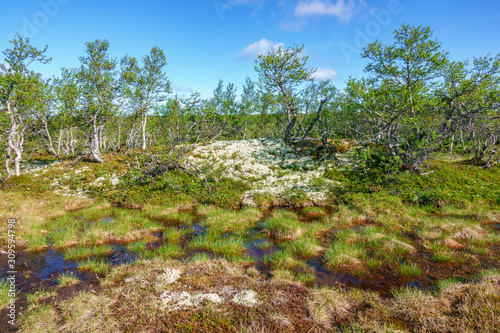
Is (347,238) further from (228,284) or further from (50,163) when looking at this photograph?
(50,163)

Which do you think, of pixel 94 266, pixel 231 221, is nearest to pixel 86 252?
pixel 94 266

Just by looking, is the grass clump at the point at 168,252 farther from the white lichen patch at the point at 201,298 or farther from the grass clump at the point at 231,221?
the white lichen patch at the point at 201,298

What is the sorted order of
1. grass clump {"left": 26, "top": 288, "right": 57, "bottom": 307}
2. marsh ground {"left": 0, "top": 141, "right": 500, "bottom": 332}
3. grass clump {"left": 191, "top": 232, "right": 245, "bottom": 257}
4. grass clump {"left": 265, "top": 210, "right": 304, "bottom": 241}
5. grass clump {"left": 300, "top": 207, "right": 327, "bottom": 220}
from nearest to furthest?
1. marsh ground {"left": 0, "top": 141, "right": 500, "bottom": 332}
2. grass clump {"left": 26, "top": 288, "right": 57, "bottom": 307}
3. grass clump {"left": 191, "top": 232, "right": 245, "bottom": 257}
4. grass clump {"left": 265, "top": 210, "right": 304, "bottom": 241}
5. grass clump {"left": 300, "top": 207, "right": 327, "bottom": 220}

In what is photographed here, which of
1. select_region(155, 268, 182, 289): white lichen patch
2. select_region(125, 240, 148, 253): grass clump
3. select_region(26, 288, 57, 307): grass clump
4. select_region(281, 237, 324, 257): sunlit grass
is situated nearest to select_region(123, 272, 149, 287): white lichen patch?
select_region(155, 268, 182, 289): white lichen patch

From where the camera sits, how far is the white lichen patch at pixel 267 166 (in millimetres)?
18438

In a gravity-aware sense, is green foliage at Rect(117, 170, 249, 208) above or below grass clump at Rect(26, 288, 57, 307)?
above

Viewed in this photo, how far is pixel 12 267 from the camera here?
8562 millimetres

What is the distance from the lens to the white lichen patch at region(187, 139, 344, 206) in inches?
726

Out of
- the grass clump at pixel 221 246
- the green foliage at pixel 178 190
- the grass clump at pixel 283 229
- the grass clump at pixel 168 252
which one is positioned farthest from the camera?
the green foliage at pixel 178 190

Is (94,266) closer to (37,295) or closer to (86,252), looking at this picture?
(86,252)

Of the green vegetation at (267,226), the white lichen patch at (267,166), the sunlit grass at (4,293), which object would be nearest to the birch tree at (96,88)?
the green vegetation at (267,226)

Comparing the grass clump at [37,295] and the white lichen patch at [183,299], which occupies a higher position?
the white lichen patch at [183,299]

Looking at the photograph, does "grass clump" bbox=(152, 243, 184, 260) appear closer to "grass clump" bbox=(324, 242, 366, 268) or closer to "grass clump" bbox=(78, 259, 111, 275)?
"grass clump" bbox=(78, 259, 111, 275)

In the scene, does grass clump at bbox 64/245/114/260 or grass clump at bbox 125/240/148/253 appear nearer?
grass clump at bbox 64/245/114/260
